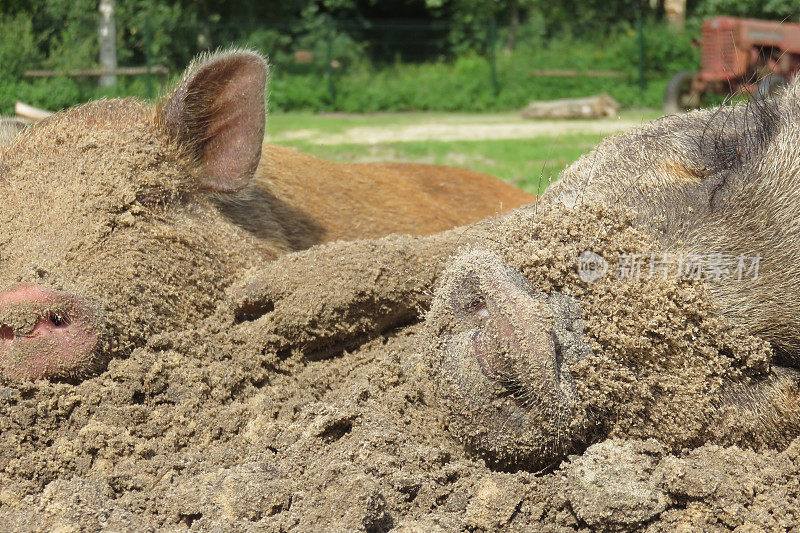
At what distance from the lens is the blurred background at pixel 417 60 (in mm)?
14492

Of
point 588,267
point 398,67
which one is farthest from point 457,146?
point 398,67

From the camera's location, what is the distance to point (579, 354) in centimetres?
227

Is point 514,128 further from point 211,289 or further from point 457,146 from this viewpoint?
point 211,289

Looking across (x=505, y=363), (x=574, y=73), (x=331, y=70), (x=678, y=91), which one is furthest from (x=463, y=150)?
(x=574, y=73)

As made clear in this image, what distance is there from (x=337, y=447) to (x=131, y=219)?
3.82 feet

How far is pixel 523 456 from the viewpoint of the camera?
2.30 metres

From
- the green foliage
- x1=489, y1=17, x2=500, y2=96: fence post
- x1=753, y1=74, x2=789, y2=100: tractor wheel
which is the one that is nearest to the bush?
x1=489, y1=17, x2=500, y2=96: fence post

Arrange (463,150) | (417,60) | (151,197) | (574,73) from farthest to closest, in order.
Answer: (417,60), (574,73), (463,150), (151,197)

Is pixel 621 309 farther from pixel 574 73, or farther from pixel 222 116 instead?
pixel 574 73

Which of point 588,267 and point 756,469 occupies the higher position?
→ point 588,267

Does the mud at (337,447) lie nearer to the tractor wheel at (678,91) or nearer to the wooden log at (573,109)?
the wooden log at (573,109)

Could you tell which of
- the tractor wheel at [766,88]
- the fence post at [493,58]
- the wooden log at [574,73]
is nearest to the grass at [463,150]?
the tractor wheel at [766,88]

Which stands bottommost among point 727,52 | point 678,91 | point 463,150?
point 678,91

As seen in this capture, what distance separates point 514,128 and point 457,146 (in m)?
5.28
